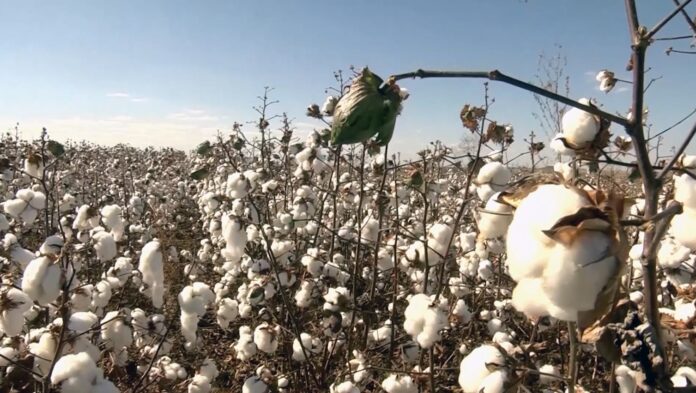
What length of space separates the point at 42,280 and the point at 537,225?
165 cm

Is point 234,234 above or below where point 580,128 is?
below

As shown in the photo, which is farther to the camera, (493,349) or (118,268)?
(118,268)

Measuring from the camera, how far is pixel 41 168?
3080mm

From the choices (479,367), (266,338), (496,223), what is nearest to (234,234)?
(266,338)

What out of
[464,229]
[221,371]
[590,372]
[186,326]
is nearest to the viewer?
[186,326]

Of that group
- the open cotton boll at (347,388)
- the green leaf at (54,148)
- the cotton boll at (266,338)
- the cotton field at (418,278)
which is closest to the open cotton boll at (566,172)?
the cotton field at (418,278)

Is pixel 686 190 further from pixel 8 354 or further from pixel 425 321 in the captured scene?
pixel 8 354

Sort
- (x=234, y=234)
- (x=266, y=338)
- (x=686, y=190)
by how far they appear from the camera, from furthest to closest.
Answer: (x=266, y=338), (x=234, y=234), (x=686, y=190)

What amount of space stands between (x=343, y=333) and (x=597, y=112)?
2939mm

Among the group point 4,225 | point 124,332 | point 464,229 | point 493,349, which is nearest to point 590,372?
point 464,229

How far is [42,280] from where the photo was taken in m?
1.64

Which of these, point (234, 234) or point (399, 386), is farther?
point (234, 234)

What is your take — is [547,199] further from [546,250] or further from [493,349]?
[493,349]

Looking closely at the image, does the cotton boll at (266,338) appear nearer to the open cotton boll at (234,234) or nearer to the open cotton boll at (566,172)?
the open cotton boll at (234,234)
